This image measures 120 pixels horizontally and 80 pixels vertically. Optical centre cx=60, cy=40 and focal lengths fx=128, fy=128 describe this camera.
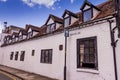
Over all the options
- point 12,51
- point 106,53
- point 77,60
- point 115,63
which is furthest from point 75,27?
point 12,51

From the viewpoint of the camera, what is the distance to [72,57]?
10078 millimetres

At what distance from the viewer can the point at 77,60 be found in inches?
378

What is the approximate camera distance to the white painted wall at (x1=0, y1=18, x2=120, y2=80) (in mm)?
7805

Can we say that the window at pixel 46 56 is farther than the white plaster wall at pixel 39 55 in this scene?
Yes

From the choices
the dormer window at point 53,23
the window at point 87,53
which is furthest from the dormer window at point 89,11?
the dormer window at point 53,23

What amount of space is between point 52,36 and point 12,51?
12067 mm

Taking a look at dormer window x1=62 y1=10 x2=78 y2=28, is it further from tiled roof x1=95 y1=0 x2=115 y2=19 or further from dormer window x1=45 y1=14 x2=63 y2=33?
tiled roof x1=95 y1=0 x2=115 y2=19

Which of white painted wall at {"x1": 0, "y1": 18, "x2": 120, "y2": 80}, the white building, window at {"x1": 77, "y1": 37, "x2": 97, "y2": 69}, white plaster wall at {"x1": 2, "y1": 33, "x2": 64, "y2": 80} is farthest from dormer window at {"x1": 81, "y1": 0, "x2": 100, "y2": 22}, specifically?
white plaster wall at {"x1": 2, "y1": 33, "x2": 64, "y2": 80}

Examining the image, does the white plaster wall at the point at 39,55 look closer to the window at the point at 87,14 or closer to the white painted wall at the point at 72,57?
the white painted wall at the point at 72,57

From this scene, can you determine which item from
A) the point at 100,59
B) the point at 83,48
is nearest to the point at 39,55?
the point at 83,48

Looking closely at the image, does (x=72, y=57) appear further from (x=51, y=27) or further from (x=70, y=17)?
A: (x=51, y=27)

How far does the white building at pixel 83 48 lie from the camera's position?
774cm

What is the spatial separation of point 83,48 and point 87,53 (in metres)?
0.54

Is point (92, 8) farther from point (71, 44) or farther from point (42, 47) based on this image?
point (42, 47)
